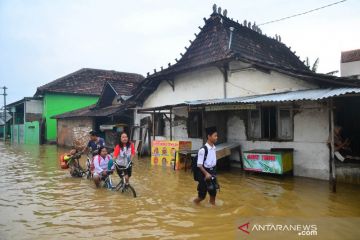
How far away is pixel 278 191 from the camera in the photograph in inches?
320

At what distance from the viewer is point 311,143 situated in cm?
966

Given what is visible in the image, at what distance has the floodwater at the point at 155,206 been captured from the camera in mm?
5180

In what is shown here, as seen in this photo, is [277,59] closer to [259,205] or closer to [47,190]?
[259,205]

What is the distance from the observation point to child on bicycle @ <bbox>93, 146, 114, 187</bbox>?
27.3ft

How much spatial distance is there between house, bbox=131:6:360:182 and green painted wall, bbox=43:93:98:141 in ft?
44.5

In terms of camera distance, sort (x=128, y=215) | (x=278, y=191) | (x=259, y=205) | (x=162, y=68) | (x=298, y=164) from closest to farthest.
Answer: (x=128, y=215) → (x=259, y=205) → (x=278, y=191) → (x=298, y=164) → (x=162, y=68)

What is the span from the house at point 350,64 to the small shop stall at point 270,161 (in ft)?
35.5

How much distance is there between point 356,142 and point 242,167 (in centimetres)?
437

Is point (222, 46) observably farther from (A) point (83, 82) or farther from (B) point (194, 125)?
(A) point (83, 82)

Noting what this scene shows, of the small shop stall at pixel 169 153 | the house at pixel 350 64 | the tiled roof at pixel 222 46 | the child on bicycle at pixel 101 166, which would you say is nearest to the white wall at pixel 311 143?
the small shop stall at pixel 169 153

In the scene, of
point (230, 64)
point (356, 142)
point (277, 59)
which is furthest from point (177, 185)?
point (277, 59)

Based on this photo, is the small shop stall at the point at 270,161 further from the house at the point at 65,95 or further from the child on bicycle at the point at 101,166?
the house at the point at 65,95

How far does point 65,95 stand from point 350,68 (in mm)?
24709

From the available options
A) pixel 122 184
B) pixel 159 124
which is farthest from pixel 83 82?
pixel 122 184
